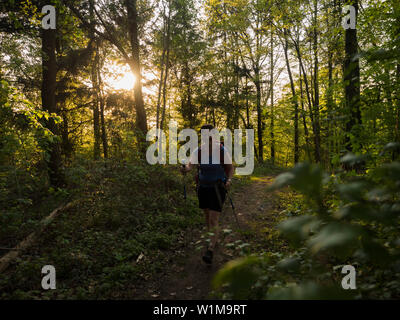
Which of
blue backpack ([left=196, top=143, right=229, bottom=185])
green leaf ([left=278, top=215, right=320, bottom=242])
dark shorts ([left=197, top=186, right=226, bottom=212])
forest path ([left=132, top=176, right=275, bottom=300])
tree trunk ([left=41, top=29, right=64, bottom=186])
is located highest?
tree trunk ([left=41, top=29, right=64, bottom=186])

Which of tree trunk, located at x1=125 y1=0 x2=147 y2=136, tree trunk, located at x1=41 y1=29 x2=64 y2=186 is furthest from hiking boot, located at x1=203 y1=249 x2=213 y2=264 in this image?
tree trunk, located at x1=125 y1=0 x2=147 y2=136

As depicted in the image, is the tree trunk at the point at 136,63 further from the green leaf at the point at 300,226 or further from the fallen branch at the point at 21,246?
the green leaf at the point at 300,226

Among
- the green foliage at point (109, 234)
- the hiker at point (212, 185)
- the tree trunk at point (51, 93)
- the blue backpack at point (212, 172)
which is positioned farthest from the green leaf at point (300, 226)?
the tree trunk at point (51, 93)

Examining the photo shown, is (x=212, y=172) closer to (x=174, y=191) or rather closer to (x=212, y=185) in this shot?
(x=212, y=185)

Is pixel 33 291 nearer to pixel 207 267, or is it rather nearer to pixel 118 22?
pixel 207 267

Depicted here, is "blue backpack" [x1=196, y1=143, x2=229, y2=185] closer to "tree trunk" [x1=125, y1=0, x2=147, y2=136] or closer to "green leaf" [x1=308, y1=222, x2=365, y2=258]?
"green leaf" [x1=308, y1=222, x2=365, y2=258]

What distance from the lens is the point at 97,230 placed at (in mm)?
6113

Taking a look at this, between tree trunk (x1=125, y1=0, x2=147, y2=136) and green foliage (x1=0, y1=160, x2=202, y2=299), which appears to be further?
tree trunk (x1=125, y1=0, x2=147, y2=136)

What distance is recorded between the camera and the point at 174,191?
8883mm

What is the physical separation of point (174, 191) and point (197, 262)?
4190mm

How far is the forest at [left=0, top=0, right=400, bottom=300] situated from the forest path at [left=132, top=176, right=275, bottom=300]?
1.4 inches

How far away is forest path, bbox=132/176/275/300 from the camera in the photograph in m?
3.97

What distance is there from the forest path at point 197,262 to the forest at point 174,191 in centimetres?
3

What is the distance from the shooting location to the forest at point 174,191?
146 centimetres
